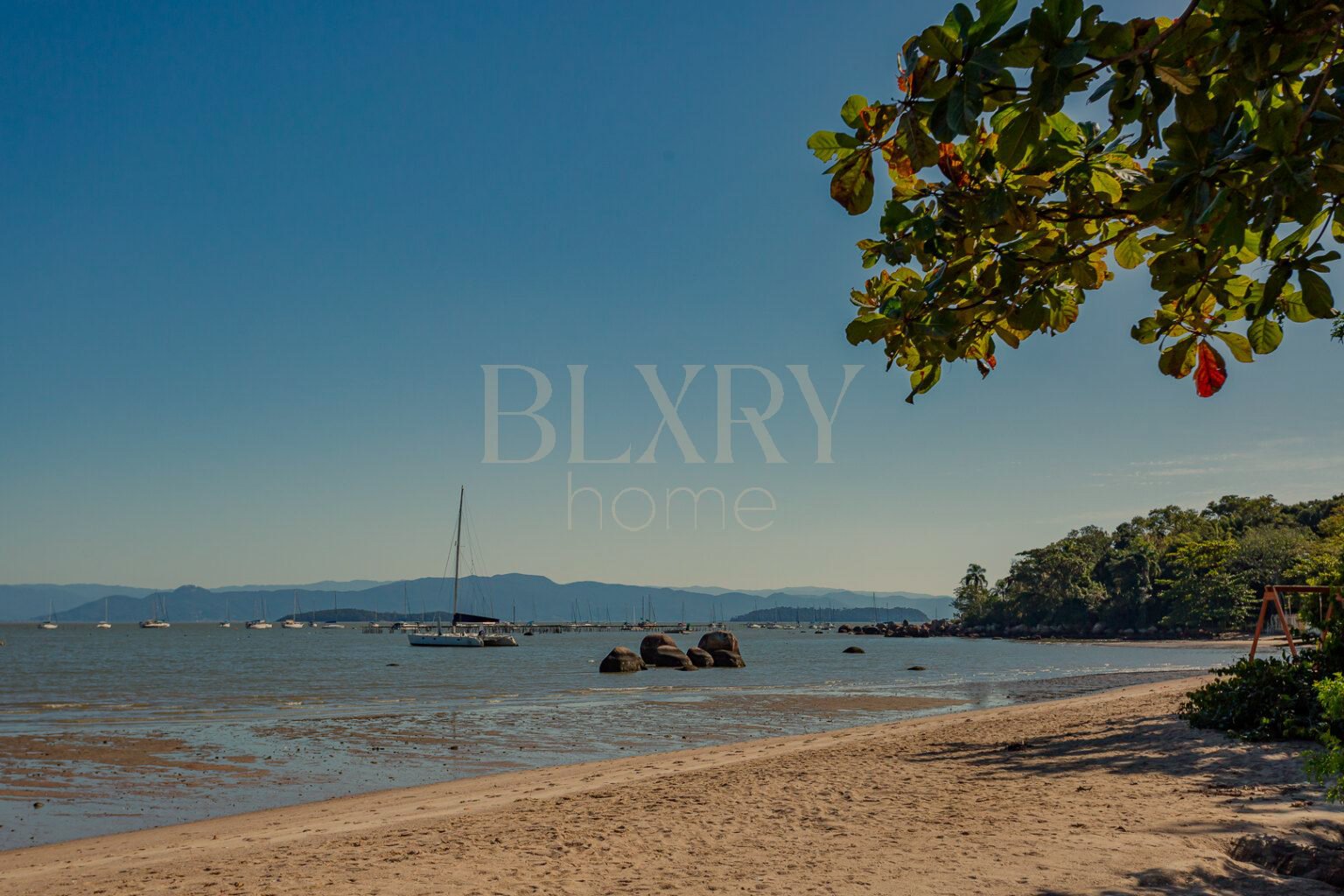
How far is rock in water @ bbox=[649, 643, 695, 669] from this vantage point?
50.5 metres

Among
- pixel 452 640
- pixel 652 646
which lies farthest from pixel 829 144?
pixel 452 640

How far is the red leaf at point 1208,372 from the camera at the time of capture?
3543 mm

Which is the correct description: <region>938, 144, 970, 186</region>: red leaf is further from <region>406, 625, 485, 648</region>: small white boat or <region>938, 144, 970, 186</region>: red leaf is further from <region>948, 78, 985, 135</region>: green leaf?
<region>406, 625, 485, 648</region>: small white boat

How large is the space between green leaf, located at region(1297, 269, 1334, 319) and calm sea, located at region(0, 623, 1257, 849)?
1413 cm

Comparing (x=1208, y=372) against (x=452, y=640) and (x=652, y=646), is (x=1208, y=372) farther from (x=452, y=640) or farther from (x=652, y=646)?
(x=452, y=640)

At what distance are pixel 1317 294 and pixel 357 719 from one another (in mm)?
27012

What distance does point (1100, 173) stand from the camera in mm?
3113

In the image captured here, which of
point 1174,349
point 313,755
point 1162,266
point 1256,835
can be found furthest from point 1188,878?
point 313,755

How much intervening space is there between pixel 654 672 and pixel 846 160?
46.8m

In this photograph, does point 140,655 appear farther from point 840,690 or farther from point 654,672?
point 840,690

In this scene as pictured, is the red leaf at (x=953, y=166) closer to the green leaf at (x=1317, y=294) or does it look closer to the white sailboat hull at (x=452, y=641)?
the green leaf at (x=1317, y=294)

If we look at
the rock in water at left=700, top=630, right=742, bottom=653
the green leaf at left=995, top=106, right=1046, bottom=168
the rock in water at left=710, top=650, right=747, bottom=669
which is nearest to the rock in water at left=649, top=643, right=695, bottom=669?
the rock in water at left=710, top=650, right=747, bottom=669

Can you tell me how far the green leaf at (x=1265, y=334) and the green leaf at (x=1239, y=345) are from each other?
3 centimetres

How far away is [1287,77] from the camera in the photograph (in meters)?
2.88
